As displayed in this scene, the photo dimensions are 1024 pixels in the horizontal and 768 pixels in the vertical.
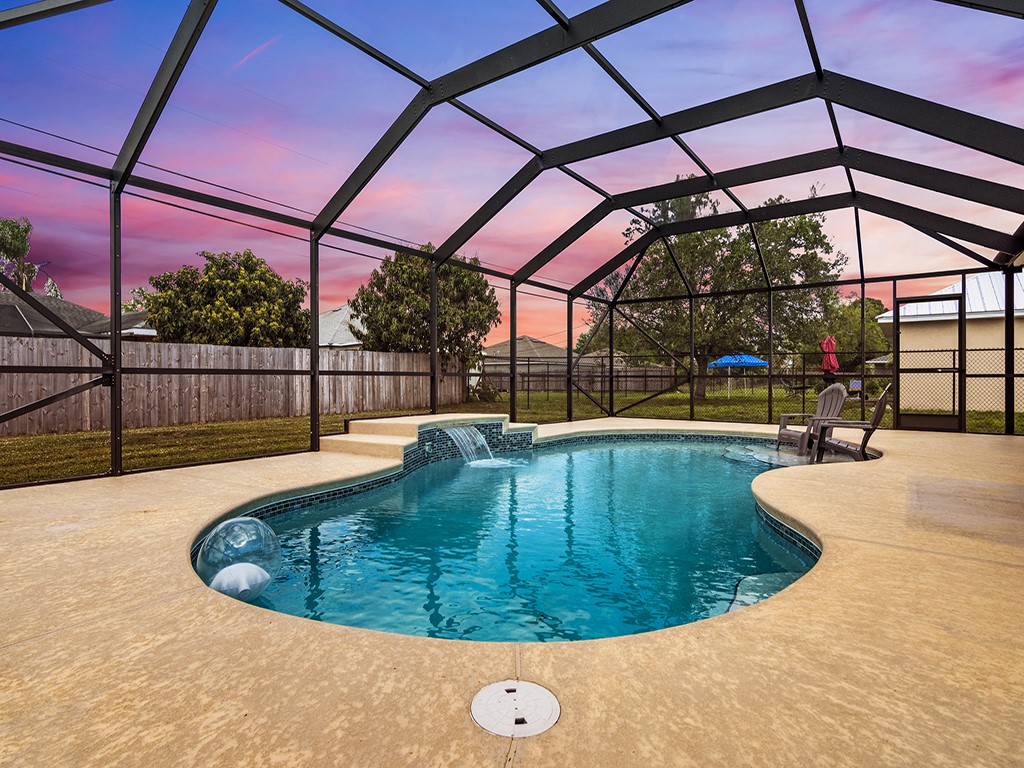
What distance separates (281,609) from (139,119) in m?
4.34

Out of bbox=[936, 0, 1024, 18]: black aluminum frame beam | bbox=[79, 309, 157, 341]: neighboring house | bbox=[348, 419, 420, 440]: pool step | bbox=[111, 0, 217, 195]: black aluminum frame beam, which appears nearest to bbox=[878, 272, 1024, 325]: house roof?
bbox=[936, 0, 1024, 18]: black aluminum frame beam

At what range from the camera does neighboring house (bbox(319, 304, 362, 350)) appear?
18656 millimetres

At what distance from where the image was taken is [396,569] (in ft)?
11.4

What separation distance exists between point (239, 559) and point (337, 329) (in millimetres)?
18310

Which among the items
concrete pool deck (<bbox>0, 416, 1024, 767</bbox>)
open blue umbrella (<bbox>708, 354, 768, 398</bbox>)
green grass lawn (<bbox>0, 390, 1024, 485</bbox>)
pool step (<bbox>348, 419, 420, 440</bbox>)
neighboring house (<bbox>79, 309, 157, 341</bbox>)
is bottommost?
green grass lawn (<bbox>0, 390, 1024, 485</bbox>)

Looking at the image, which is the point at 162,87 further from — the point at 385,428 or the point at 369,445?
the point at 385,428

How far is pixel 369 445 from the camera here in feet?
21.7

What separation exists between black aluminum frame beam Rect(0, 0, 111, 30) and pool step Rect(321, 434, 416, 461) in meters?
4.45

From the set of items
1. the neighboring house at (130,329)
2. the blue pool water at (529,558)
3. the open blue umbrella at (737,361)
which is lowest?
the blue pool water at (529,558)

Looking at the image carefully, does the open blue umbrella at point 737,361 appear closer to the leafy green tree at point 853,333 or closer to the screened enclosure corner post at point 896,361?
the leafy green tree at point 853,333

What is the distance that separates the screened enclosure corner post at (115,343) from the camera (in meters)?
4.95

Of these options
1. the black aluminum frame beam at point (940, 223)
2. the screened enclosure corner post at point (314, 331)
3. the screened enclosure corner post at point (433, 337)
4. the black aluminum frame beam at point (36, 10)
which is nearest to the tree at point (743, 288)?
the black aluminum frame beam at point (940, 223)

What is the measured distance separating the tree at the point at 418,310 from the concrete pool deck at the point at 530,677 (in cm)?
1199

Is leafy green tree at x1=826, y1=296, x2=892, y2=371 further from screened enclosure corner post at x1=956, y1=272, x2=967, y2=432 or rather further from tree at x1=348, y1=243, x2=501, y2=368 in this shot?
tree at x1=348, y1=243, x2=501, y2=368
